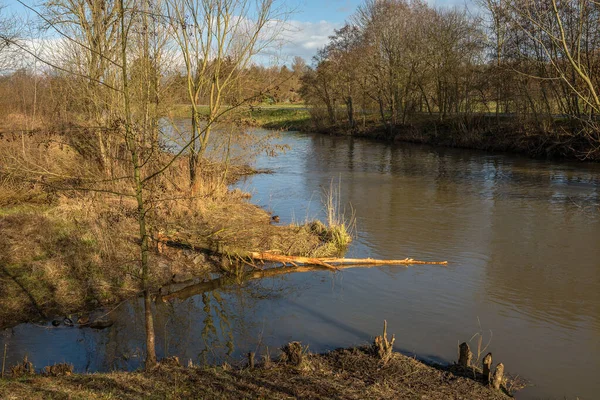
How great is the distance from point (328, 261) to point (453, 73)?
25.6 metres

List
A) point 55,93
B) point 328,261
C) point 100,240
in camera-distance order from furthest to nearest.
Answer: point 55,93 < point 328,261 < point 100,240

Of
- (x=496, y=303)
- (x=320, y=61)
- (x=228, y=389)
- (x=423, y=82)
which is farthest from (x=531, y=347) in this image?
(x=320, y=61)

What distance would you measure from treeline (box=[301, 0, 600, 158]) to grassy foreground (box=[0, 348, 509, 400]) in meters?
18.0

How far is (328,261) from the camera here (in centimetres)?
1078

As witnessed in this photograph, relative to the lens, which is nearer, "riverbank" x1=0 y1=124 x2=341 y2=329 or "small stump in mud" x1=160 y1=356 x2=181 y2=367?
"small stump in mud" x1=160 y1=356 x2=181 y2=367

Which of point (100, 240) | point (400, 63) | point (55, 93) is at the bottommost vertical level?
point (100, 240)

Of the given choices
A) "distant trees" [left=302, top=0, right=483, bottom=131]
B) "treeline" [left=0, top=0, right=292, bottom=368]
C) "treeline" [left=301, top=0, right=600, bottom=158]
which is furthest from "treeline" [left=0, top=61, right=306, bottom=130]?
"distant trees" [left=302, top=0, right=483, bottom=131]

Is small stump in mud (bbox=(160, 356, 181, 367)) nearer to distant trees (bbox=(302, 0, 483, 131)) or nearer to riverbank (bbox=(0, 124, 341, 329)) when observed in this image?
riverbank (bbox=(0, 124, 341, 329))

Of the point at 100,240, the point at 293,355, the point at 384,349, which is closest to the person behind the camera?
the point at 293,355

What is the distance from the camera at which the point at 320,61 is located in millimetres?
43719

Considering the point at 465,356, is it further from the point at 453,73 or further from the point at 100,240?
the point at 453,73

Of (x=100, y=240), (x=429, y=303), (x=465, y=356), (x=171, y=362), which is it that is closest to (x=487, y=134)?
(x=429, y=303)

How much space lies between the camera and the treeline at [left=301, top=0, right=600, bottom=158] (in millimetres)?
23625

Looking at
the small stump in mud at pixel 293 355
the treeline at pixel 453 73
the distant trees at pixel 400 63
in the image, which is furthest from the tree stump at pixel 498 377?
the distant trees at pixel 400 63
